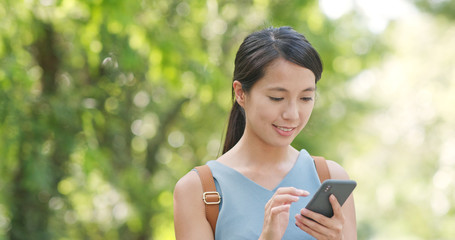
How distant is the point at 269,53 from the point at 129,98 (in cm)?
659

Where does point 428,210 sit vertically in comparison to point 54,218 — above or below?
above

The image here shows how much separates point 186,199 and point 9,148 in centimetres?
399

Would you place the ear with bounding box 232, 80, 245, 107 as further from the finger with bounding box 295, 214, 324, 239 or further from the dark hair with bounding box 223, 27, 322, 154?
the finger with bounding box 295, 214, 324, 239

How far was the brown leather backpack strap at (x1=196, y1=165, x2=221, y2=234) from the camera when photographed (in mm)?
2426

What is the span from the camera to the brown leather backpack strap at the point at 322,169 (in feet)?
8.41

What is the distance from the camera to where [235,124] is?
110 inches

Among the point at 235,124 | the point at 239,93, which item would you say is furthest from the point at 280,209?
the point at 235,124

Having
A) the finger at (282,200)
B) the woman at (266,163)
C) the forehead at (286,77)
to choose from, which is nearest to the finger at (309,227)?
the woman at (266,163)

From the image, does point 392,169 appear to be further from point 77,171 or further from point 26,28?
point 26,28

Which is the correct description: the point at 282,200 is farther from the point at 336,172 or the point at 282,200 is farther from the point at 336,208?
the point at 336,172

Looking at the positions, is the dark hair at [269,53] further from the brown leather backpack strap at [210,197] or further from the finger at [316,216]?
the finger at [316,216]

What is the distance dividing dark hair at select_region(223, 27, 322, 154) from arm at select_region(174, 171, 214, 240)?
1.30 ft

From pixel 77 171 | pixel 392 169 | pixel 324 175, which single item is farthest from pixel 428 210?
pixel 324 175

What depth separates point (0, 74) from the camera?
17.3 ft
